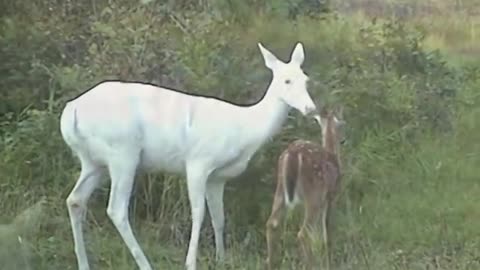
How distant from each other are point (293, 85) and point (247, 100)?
1544 millimetres

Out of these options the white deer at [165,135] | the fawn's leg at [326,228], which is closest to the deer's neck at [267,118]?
the white deer at [165,135]

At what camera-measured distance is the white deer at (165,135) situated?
6934mm

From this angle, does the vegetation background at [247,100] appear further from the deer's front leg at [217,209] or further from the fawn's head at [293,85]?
the fawn's head at [293,85]

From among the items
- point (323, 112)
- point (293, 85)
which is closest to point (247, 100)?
point (323, 112)

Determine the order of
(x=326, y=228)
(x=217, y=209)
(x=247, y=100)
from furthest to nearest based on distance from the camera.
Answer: (x=247, y=100) < (x=217, y=209) < (x=326, y=228)

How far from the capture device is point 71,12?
32.6 ft

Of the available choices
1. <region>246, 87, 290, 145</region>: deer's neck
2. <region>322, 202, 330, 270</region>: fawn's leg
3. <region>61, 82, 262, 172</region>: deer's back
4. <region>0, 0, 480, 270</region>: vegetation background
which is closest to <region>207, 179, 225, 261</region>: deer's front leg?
<region>0, 0, 480, 270</region>: vegetation background

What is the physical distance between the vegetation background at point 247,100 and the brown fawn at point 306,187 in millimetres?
240

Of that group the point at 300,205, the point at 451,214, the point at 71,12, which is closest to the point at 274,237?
the point at 300,205

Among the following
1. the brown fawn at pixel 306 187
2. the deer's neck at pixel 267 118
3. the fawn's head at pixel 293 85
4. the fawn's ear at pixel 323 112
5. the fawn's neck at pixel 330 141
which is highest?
the fawn's head at pixel 293 85

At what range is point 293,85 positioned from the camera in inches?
275

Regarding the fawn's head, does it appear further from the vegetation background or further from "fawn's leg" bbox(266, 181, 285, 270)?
the vegetation background

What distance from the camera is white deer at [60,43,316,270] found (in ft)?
22.7

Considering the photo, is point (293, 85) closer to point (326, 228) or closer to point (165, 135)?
point (165, 135)
